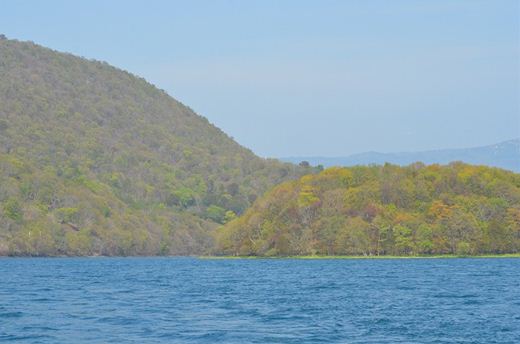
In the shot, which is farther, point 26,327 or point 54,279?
point 54,279

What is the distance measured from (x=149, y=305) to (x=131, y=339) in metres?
24.5

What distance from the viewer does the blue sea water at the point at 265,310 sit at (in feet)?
220

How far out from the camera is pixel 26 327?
7156 centimetres

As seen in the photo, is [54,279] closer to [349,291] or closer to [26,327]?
[349,291]

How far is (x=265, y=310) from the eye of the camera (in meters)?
84.1

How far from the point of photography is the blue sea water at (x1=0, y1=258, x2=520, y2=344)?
66.9 meters

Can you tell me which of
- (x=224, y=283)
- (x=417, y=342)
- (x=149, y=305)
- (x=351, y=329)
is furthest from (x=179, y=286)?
(x=417, y=342)

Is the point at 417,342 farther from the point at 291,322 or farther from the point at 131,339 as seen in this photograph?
the point at 131,339

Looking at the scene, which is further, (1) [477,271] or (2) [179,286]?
(1) [477,271]

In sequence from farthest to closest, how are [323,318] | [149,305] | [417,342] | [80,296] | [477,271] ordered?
[477,271]
[80,296]
[149,305]
[323,318]
[417,342]

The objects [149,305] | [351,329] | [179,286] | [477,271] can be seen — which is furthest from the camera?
[477,271]

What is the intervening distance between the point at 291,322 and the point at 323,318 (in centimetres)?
386

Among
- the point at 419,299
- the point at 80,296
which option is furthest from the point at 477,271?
the point at 80,296

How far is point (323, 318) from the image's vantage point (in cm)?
7750
